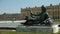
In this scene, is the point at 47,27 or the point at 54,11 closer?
the point at 47,27

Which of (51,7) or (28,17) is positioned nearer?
(28,17)

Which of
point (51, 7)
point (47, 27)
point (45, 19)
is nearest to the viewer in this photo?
point (47, 27)

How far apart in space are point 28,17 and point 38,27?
1.28 m

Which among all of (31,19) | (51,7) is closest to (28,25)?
(31,19)

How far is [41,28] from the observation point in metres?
9.23

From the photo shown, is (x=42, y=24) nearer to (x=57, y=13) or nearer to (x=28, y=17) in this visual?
(x=28, y=17)

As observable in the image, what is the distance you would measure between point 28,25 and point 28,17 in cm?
60

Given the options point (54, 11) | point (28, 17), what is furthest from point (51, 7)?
point (28, 17)

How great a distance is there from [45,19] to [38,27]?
70cm

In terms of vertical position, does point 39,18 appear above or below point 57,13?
above

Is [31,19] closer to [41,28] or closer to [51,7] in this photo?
[41,28]

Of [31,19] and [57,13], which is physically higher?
[31,19]

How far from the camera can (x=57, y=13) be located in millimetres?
57438

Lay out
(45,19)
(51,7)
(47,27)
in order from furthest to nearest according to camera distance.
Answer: (51,7) < (45,19) < (47,27)
